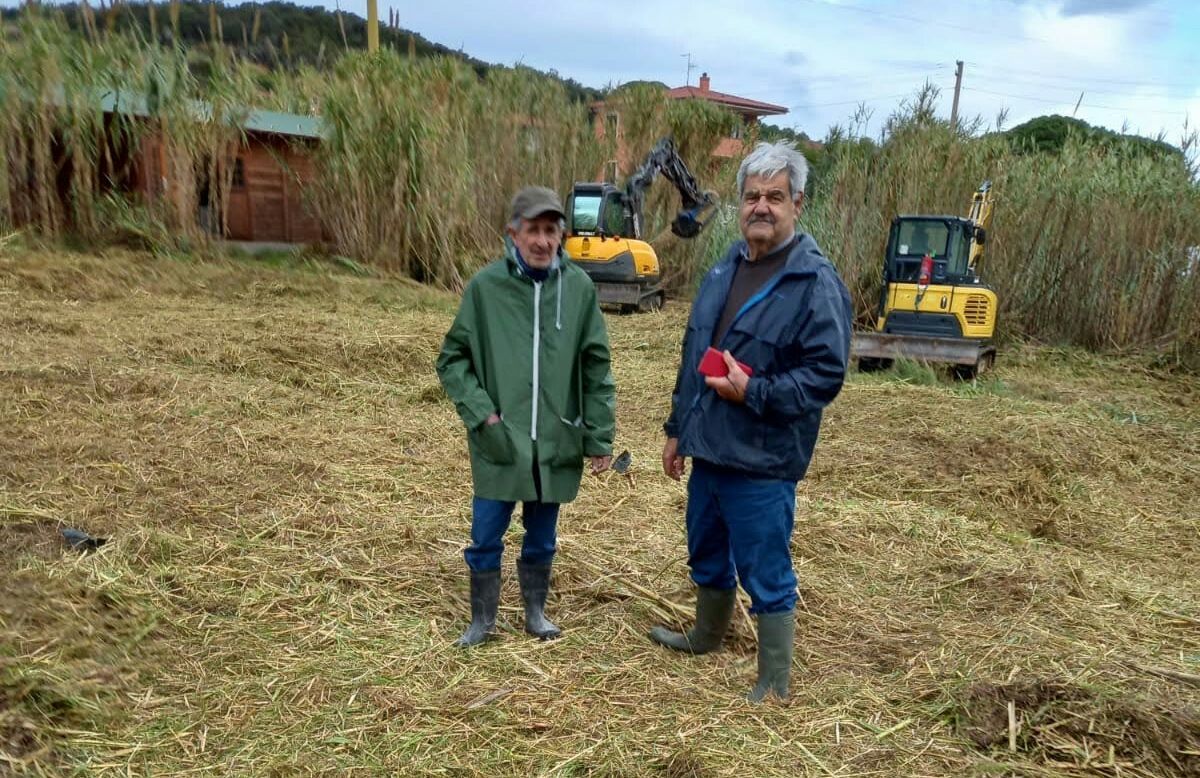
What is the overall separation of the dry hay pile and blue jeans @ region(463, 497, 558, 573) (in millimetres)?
313

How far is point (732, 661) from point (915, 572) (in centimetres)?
133

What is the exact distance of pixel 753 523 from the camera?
2.72m

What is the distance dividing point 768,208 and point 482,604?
1.63 meters

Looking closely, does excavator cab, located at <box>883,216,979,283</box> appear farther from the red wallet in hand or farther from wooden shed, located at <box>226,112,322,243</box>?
wooden shed, located at <box>226,112,322,243</box>

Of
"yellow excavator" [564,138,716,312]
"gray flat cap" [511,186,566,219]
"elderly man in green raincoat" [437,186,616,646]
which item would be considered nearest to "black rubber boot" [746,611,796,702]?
"elderly man in green raincoat" [437,186,616,646]

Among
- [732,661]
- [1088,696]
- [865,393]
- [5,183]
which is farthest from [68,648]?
[5,183]

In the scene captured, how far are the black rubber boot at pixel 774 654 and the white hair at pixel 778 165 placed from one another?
1287mm

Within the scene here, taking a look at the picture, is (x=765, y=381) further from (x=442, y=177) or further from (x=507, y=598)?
(x=442, y=177)

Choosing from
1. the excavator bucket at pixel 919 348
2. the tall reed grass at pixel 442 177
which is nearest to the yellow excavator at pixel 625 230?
the tall reed grass at pixel 442 177

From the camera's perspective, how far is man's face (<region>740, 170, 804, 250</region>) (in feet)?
Answer: 8.75

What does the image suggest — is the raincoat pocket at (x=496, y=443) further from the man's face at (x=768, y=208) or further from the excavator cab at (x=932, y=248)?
the excavator cab at (x=932, y=248)

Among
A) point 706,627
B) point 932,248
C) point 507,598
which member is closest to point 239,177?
point 932,248

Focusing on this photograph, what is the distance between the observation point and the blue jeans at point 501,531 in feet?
10.0

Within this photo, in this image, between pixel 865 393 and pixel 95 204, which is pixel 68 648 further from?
pixel 95 204
